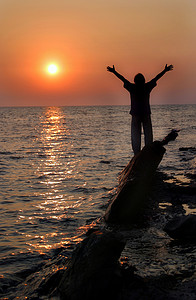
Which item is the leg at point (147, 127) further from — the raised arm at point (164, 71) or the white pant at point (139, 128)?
the raised arm at point (164, 71)

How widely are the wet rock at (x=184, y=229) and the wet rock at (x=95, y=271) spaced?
1.76 metres

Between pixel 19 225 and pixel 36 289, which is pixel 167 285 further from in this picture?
pixel 19 225

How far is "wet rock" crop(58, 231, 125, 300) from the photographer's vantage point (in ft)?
11.2

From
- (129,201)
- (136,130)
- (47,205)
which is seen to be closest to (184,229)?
(129,201)

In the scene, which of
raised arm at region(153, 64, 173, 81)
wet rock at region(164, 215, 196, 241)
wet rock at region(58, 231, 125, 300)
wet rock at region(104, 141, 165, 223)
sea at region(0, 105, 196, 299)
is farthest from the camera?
raised arm at region(153, 64, 173, 81)

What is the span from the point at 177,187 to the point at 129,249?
13.4 ft

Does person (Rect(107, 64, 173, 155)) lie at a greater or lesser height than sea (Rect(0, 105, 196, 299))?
greater

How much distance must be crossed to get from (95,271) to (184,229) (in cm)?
218

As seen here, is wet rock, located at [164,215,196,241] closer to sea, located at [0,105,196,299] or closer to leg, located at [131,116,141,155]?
sea, located at [0,105,196,299]

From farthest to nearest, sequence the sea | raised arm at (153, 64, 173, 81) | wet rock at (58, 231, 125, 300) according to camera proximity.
Answer: raised arm at (153, 64, 173, 81) < the sea < wet rock at (58, 231, 125, 300)

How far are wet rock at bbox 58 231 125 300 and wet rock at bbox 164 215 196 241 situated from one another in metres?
1.76

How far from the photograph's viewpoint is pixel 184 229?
5.15m

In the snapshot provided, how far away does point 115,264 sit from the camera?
11.7 ft

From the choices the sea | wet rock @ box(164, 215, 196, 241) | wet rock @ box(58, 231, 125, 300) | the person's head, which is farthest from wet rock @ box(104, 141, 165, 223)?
the person's head
